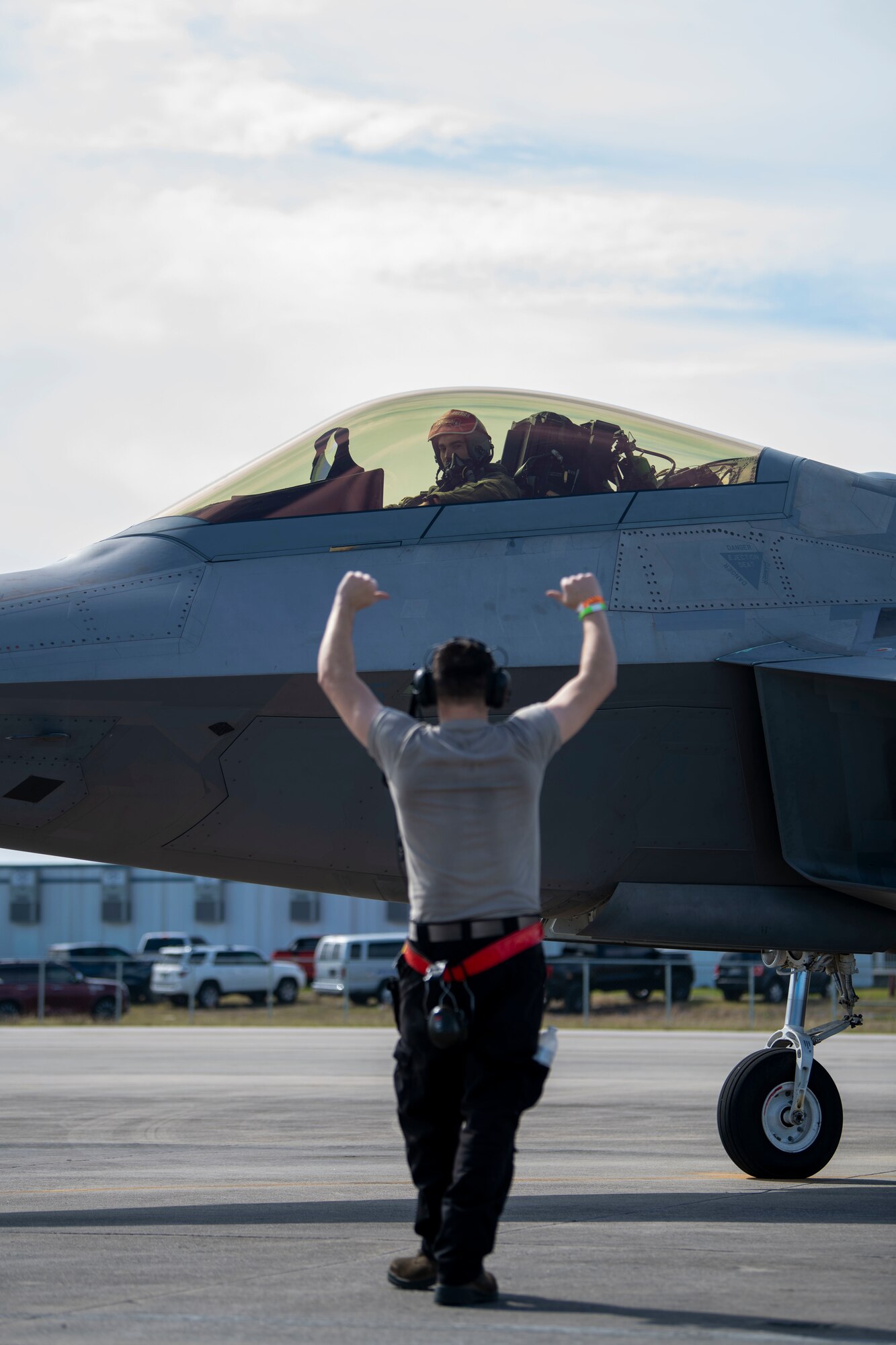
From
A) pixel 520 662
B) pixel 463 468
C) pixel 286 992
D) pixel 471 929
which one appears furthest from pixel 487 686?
pixel 286 992

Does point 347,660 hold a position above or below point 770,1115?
above

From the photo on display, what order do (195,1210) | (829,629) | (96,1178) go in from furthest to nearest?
(96,1178)
(829,629)
(195,1210)

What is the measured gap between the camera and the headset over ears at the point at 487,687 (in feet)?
17.7

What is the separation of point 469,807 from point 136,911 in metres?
58.6

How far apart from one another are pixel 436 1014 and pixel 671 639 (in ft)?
11.2

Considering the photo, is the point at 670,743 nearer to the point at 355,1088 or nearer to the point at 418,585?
the point at 418,585

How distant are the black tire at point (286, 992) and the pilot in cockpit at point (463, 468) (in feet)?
126

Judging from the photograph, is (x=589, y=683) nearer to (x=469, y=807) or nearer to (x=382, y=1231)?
(x=469, y=807)

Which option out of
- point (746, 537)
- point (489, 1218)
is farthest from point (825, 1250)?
point (746, 537)

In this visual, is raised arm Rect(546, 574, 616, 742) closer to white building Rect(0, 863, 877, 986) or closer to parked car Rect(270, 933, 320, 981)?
parked car Rect(270, 933, 320, 981)

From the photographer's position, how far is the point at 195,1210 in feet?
25.5

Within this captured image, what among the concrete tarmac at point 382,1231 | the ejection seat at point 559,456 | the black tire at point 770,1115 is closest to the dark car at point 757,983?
the concrete tarmac at point 382,1231

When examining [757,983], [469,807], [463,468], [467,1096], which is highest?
[463,468]

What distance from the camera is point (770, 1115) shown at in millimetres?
9062
